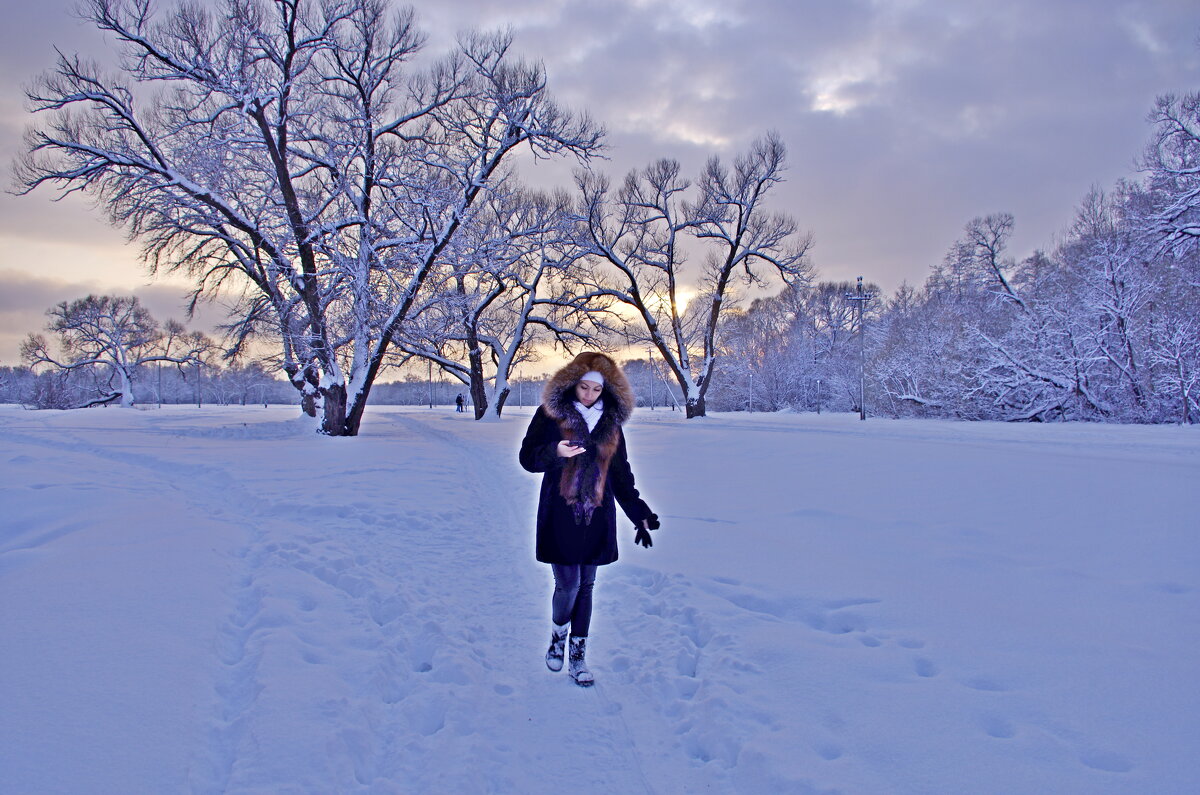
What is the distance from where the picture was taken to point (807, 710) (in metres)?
2.92

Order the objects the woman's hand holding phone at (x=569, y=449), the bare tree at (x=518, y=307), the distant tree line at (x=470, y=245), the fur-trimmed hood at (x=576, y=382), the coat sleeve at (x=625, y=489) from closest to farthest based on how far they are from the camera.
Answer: the woman's hand holding phone at (x=569, y=449) → the fur-trimmed hood at (x=576, y=382) → the coat sleeve at (x=625, y=489) → the distant tree line at (x=470, y=245) → the bare tree at (x=518, y=307)

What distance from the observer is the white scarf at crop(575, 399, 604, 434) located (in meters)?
3.56

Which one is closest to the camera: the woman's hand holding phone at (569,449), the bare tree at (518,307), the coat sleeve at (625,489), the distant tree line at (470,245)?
the woman's hand holding phone at (569,449)

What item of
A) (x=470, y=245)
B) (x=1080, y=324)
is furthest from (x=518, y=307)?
(x=1080, y=324)

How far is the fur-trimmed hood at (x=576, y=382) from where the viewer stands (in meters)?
3.52

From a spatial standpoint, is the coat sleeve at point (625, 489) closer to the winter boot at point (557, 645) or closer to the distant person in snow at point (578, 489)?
the distant person in snow at point (578, 489)

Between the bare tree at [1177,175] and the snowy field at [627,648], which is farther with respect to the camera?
the bare tree at [1177,175]

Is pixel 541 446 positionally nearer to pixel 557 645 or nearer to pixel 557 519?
pixel 557 519

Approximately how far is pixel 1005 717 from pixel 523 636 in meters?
2.80

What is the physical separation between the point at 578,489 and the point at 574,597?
0.71 m

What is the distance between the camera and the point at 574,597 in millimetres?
3592

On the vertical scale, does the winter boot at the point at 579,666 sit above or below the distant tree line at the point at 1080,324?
below

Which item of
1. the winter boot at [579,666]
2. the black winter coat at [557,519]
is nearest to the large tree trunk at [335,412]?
the black winter coat at [557,519]

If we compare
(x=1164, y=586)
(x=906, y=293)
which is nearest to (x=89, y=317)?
(x=1164, y=586)
